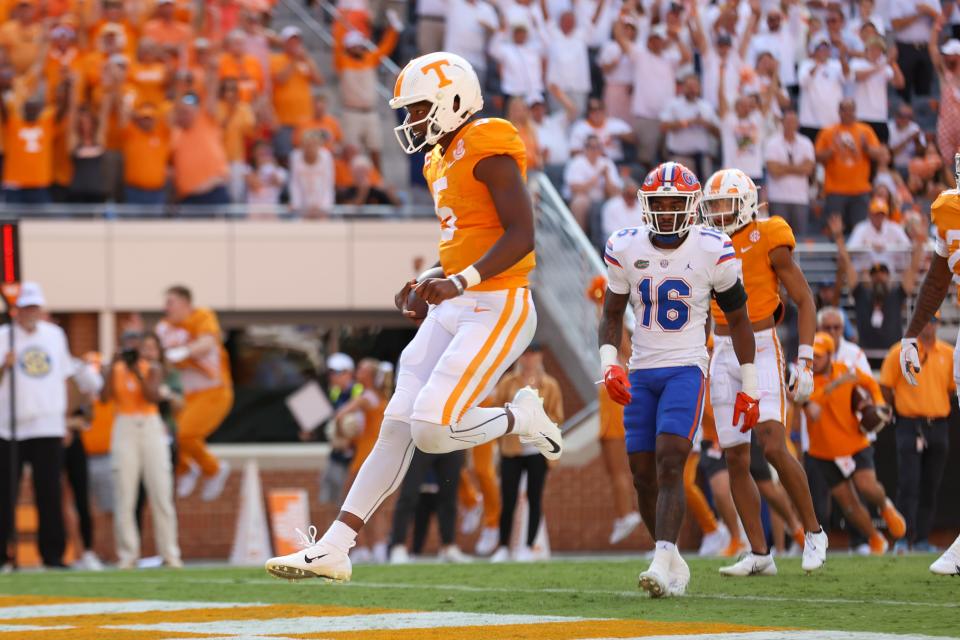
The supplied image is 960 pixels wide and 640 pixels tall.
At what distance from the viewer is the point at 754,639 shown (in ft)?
19.6

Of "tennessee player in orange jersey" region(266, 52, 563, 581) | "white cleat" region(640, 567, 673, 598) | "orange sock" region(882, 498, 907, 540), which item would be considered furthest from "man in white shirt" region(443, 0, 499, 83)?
"tennessee player in orange jersey" region(266, 52, 563, 581)

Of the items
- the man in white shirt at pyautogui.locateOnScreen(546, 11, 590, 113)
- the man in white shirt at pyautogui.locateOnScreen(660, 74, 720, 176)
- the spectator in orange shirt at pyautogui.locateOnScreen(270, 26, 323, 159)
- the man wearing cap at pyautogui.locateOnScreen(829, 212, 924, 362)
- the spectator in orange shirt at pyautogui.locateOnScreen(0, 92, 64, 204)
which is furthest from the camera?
the man in white shirt at pyautogui.locateOnScreen(546, 11, 590, 113)

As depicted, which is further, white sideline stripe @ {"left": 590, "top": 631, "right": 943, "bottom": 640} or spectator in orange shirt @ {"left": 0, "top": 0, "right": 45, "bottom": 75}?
spectator in orange shirt @ {"left": 0, "top": 0, "right": 45, "bottom": 75}

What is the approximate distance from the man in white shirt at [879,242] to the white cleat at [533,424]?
10.3 m

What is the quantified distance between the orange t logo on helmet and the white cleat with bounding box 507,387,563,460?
1.32 metres

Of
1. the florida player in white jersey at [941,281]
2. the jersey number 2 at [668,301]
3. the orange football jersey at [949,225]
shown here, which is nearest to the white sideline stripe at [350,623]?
the jersey number 2 at [668,301]

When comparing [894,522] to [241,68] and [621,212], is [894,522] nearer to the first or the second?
[621,212]

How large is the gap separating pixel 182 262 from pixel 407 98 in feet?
39.4

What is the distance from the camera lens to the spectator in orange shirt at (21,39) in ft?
60.3

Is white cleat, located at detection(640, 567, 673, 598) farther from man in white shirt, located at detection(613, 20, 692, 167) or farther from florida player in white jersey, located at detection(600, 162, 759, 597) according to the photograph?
man in white shirt, located at detection(613, 20, 692, 167)

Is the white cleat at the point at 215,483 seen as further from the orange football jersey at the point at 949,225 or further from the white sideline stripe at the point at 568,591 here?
the orange football jersey at the point at 949,225

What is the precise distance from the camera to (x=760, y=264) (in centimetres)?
962

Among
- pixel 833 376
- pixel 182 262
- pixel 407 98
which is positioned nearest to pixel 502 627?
pixel 407 98

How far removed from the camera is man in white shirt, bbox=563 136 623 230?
1833 centimetres
